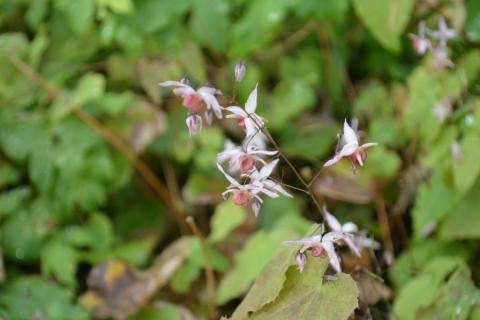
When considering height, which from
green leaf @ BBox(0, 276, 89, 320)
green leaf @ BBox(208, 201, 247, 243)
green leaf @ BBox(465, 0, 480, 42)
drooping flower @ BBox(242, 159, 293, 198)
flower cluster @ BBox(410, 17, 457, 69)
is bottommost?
green leaf @ BBox(0, 276, 89, 320)

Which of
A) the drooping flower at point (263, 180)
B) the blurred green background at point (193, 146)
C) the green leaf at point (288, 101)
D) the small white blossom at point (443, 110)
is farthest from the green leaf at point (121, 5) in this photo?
the drooping flower at point (263, 180)

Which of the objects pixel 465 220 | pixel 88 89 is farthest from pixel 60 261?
pixel 465 220

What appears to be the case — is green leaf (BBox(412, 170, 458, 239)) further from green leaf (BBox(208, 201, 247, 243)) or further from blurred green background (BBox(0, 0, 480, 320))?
green leaf (BBox(208, 201, 247, 243))

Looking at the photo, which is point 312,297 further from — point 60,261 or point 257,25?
point 257,25

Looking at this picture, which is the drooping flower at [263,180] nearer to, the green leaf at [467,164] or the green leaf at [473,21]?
the green leaf at [467,164]

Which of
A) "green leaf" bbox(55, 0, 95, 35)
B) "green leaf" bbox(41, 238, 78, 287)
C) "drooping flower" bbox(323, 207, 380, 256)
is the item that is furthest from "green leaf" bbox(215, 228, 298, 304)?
"green leaf" bbox(55, 0, 95, 35)
